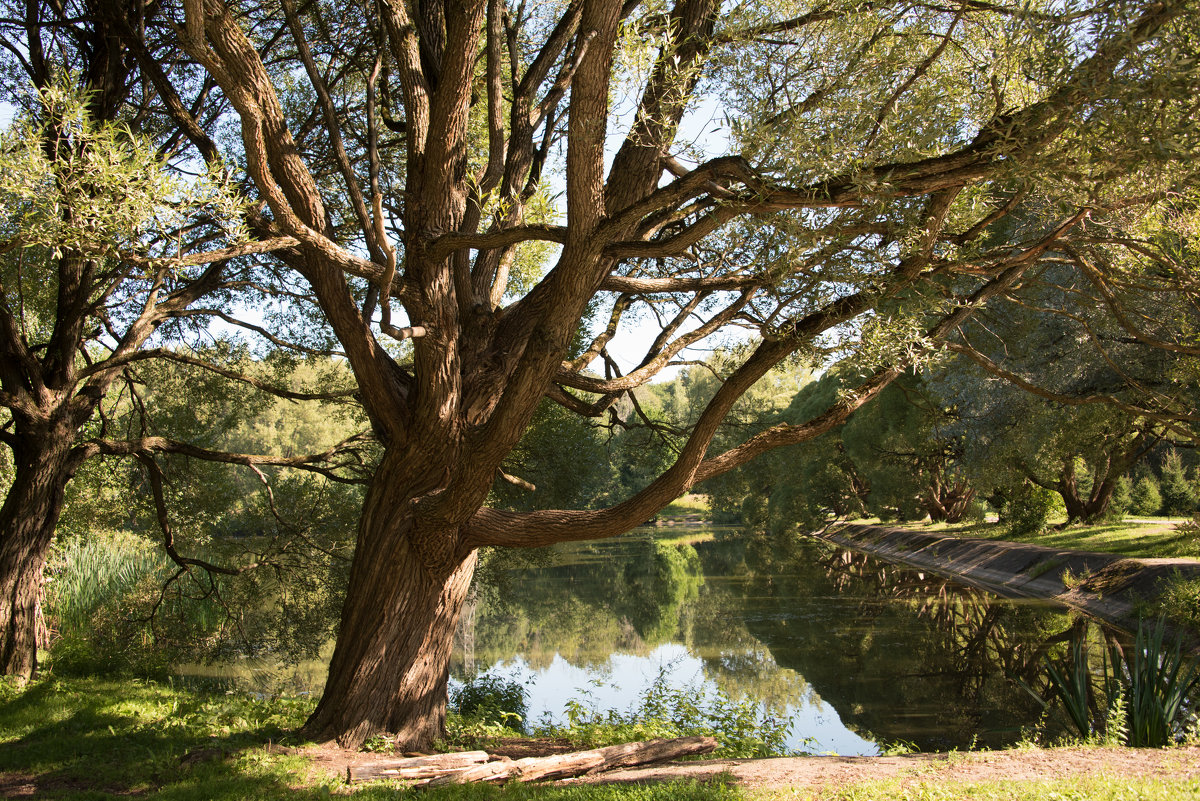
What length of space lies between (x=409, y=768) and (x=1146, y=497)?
1112 inches

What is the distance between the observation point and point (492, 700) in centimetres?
945

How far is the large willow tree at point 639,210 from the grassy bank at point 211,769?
743 mm

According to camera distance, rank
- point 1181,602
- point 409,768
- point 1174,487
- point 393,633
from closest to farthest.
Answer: point 409,768, point 393,633, point 1181,602, point 1174,487

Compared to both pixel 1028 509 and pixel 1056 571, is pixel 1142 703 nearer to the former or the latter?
pixel 1056 571

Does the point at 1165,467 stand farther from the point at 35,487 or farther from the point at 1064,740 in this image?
the point at 35,487

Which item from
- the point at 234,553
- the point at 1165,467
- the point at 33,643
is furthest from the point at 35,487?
the point at 1165,467

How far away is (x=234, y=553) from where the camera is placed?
11820 millimetres

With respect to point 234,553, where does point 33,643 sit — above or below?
below

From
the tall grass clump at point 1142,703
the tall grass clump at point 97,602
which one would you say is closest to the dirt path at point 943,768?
the tall grass clump at point 1142,703

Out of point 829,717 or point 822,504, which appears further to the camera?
point 822,504

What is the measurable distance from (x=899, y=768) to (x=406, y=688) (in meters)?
3.55

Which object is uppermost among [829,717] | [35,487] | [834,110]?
[834,110]

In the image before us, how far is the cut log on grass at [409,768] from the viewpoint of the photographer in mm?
4926

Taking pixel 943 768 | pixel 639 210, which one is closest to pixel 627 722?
pixel 943 768
